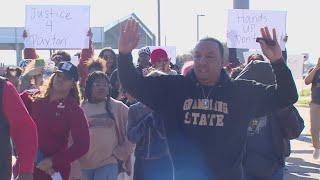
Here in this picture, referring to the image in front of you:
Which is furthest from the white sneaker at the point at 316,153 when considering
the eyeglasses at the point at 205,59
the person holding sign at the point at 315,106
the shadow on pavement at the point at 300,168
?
the eyeglasses at the point at 205,59

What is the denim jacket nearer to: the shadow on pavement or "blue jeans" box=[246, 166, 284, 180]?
"blue jeans" box=[246, 166, 284, 180]

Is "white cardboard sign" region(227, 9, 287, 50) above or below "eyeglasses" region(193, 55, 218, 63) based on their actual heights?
above

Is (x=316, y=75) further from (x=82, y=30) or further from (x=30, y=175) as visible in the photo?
(x=30, y=175)

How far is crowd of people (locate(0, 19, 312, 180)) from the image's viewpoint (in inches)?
164

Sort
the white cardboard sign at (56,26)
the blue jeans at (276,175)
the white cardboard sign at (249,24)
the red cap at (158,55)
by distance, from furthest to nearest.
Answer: the white cardboard sign at (249,24), the white cardboard sign at (56,26), the red cap at (158,55), the blue jeans at (276,175)

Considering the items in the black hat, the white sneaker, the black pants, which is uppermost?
the black hat

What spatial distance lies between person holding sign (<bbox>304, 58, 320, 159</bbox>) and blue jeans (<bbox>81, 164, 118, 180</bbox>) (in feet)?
20.4

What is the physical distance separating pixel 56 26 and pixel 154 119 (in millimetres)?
4767

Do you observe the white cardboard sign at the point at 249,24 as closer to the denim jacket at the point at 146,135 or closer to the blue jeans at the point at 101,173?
the blue jeans at the point at 101,173

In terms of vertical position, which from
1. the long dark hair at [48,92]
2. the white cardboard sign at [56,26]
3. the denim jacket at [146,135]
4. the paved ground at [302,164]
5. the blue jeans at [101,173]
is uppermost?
the white cardboard sign at [56,26]

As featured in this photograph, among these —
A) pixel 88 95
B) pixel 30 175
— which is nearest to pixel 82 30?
pixel 88 95

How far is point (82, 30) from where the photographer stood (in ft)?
31.2

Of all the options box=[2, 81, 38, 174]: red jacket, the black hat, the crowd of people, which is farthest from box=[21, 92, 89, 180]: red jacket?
box=[2, 81, 38, 174]: red jacket

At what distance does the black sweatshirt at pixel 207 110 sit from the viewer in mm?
4148
